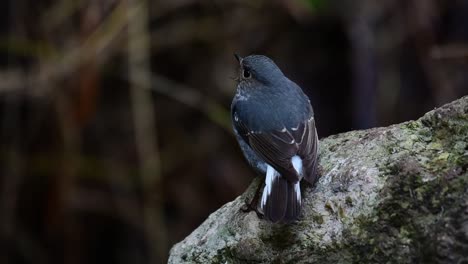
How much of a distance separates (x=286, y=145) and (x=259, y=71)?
0.72 m

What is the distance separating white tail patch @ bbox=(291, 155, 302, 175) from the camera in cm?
349

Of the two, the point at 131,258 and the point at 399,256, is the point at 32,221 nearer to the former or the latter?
the point at 131,258

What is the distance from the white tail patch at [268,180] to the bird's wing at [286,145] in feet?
0.12

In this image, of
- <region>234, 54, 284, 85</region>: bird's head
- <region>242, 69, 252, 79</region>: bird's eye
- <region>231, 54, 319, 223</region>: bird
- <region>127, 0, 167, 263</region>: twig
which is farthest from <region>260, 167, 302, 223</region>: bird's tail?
<region>127, 0, 167, 263</region>: twig

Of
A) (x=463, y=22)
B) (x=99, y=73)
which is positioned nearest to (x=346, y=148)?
(x=99, y=73)

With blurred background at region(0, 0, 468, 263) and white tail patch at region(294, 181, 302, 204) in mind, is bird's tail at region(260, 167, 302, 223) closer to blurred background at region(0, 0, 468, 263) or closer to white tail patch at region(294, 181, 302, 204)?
white tail patch at region(294, 181, 302, 204)

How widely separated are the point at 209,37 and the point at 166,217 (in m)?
1.59

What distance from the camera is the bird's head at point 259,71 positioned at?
4.40 m

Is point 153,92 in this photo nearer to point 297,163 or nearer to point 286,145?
point 286,145

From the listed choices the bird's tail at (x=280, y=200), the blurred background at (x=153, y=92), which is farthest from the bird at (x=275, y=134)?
the blurred background at (x=153, y=92)

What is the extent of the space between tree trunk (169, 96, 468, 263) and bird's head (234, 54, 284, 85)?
0.87m

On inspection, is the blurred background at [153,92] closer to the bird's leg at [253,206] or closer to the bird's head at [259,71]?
the bird's head at [259,71]

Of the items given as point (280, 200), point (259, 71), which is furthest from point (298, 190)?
point (259, 71)

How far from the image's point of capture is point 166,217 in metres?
6.99
